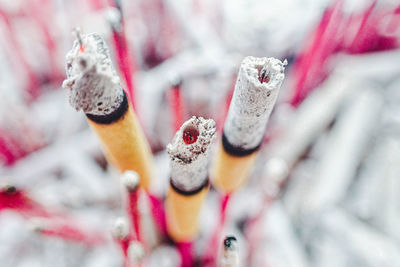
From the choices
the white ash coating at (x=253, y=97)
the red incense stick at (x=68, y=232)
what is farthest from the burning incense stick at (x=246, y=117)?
the red incense stick at (x=68, y=232)

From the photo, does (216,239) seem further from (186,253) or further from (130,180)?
(130,180)

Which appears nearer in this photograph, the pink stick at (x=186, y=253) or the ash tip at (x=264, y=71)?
the ash tip at (x=264, y=71)

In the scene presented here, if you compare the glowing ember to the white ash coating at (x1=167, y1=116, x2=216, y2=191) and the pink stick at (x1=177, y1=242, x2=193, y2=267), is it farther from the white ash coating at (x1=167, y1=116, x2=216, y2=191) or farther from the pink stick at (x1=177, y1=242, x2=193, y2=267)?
the pink stick at (x1=177, y1=242, x2=193, y2=267)

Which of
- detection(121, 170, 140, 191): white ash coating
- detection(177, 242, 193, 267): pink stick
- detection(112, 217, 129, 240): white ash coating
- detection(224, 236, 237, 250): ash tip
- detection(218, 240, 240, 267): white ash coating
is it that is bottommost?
detection(177, 242, 193, 267): pink stick

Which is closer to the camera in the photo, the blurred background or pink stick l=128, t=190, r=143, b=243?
pink stick l=128, t=190, r=143, b=243

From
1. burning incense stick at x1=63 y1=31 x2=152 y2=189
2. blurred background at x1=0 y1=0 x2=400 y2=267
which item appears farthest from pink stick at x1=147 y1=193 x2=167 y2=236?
burning incense stick at x1=63 y1=31 x2=152 y2=189

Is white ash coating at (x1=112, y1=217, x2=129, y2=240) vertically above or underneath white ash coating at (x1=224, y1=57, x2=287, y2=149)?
underneath

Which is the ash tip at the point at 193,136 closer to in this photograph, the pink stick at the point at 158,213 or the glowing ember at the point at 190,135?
the glowing ember at the point at 190,135
